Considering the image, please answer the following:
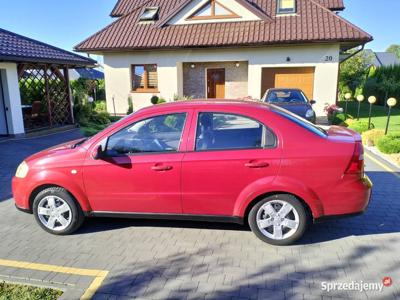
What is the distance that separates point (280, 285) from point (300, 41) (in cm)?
1382

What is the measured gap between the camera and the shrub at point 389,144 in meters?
8.24

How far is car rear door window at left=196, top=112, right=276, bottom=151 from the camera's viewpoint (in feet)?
12.3

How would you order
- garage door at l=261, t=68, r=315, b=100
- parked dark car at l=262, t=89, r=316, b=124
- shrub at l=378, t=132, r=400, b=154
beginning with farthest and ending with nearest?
garage door at l=261, t=68, r=315, b=100
parked dark car at l=262, t=89, r=316, b=124
shrub at l=378, t=132, r=400, b=154

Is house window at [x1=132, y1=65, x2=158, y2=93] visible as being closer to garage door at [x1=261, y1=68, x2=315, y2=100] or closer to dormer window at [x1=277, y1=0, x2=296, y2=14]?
garage door at [x1=261, y1=68, x2=315, y2=100]

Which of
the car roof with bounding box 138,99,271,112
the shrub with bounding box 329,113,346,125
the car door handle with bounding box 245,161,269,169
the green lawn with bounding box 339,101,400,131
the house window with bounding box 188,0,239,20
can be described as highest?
the house window with bounding box 188,0,239,20

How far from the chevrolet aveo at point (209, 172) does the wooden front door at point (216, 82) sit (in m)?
14.2

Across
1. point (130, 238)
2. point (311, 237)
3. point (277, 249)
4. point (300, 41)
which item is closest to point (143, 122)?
point (130, 238)

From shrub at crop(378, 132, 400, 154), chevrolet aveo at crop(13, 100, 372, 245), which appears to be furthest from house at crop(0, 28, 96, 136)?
shrub at crop(378, 132, 400, 154)

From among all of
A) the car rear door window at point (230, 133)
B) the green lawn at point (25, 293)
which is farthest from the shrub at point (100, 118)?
the green lawn at point (25, 293)

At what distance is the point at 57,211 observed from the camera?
4266 millimetres

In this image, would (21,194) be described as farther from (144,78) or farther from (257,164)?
(144,78)

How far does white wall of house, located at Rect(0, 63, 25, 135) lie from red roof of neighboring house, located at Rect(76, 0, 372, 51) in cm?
675

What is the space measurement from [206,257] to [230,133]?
4.66 feet

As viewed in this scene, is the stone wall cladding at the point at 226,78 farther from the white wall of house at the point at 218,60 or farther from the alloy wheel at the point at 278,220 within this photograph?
the alloy wheel at the point at 278,220
